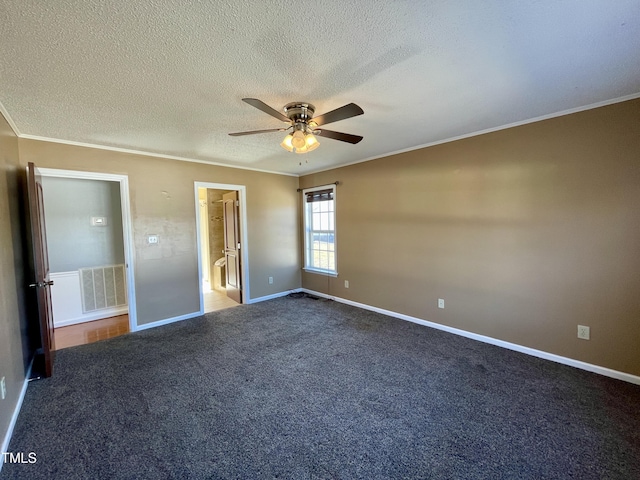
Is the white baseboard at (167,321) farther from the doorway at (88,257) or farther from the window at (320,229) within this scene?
the window at (320,229)

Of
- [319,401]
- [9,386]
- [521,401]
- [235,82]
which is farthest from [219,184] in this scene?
[521,401]

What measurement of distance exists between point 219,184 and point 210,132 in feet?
5.28

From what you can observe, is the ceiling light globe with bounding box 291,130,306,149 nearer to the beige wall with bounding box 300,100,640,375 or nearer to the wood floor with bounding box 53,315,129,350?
the beige wall with bounding box 300,100,640,375

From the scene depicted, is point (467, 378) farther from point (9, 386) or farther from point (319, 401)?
point (9, 386)

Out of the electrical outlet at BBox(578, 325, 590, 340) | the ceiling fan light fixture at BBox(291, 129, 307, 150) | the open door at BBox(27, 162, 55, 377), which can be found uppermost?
the ceiling fan light fixture at BBox(291, 129, 307, 150)

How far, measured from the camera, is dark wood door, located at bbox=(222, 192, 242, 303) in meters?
4.85

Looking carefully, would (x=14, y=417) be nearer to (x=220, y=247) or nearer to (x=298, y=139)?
(x=298, y=139)

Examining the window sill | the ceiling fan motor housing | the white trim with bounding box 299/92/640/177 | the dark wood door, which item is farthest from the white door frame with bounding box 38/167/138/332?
the white trim with bounding box 299/92/640/177

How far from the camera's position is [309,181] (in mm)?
5301

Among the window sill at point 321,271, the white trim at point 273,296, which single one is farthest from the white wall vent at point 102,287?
the window sill at point 321,271

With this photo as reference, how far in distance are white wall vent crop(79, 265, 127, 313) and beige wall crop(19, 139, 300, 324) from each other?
3.89 ft

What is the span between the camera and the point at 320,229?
17.1 feet

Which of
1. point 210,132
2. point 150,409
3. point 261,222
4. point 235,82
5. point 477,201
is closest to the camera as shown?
point 235,82

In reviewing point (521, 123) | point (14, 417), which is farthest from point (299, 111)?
point (14, 417)
